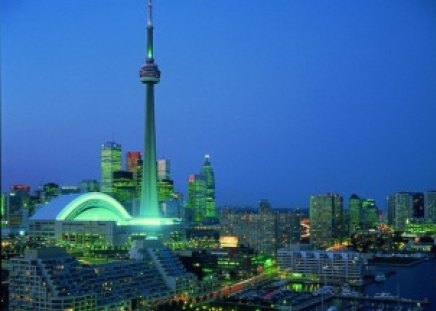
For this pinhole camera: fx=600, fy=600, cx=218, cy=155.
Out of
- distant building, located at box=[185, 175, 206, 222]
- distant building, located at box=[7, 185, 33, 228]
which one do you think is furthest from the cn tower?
distant building, located at box=[185, 175, 206, 222]

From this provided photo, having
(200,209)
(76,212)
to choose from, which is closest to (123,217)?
(76,212)

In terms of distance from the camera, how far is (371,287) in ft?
72.3

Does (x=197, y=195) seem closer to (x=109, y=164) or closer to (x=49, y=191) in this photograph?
(x=109, y=164)

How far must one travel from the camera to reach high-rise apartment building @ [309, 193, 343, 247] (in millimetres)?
39156

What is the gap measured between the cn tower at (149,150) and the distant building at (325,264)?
26.0 feet

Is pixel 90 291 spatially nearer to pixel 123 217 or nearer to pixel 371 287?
pixel 371 287

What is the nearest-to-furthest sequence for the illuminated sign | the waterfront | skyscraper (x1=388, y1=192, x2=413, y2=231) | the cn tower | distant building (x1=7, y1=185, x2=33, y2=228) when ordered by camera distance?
1. the waterfront
2. the cn tower
3. the illuminated sign
4. distant building (x1=7, y1=185, x2=33, y2=228)
5. skyscraper (x1=388, y1=192, x2=413, y2=231)

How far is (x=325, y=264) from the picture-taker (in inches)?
930

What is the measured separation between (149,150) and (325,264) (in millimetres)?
10423

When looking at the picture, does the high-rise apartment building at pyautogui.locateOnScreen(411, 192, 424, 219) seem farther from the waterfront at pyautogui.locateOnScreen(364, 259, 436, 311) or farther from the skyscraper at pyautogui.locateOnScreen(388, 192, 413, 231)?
the waterfront at pyautogui.locateOnScreen(364, 259, 436, 311)

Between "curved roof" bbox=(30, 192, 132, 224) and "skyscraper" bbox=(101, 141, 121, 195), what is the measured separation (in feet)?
61.1

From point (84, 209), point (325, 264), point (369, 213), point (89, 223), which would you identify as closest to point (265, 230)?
point (325, 264)

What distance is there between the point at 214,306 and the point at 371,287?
8365 mm

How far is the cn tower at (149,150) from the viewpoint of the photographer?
95.9 feet
